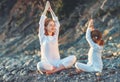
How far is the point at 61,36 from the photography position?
25.2 m

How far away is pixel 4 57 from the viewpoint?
24891mm

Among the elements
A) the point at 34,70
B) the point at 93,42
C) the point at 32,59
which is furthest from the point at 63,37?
the point at 93,42

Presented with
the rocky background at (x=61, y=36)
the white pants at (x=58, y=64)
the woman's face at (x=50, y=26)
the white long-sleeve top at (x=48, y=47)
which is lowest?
the rocky background at (x=61, y=36)

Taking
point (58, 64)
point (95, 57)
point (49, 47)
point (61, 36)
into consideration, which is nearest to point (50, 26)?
point (49, 47)

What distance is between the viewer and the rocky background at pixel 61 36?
59.3 feet

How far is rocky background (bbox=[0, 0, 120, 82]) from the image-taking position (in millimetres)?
18078

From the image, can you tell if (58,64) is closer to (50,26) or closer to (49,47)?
(49,47)

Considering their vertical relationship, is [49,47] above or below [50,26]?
below

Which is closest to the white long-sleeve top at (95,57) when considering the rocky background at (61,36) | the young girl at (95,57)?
the young girl at (95,57)

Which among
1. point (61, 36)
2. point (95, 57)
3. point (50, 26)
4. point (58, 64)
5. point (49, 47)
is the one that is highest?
point (50, 26)

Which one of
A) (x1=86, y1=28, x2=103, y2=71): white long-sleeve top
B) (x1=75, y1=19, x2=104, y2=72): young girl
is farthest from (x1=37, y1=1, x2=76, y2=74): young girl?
(x1=86, y1=28, x2=103, y2=71): white long-sleeve top

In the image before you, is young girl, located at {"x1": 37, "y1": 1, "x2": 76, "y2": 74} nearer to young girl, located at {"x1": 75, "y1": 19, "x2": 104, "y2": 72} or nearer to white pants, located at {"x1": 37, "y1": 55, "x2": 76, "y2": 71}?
white pants, located at {"x1": 37, "y1": 55, "x2": 76, "y2": 71}

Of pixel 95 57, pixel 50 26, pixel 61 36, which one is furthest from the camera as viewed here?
pixel 61 36

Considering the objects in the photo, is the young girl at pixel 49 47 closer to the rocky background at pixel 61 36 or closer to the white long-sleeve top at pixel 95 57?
the rocky background at pixel 61 36
